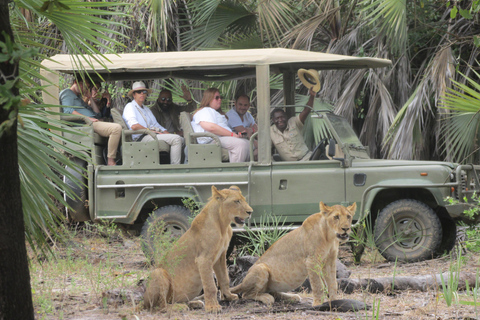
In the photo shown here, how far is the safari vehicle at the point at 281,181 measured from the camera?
7.15 metres

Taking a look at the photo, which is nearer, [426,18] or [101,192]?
[101,192]

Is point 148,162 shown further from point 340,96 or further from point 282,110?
point 340,96

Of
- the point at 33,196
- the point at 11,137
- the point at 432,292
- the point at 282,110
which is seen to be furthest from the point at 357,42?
the point at 11,137

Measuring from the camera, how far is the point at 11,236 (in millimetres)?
2814

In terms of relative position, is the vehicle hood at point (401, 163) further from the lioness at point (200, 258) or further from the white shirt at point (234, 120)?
the lioness at point (200, 258)

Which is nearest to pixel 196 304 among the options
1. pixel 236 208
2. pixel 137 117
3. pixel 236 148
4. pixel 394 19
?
pixel 236 208

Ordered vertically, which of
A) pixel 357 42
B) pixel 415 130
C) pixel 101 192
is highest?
pixel 357 42

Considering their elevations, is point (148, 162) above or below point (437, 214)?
above

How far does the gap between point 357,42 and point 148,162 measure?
4715 mm

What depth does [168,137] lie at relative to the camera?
7656mm

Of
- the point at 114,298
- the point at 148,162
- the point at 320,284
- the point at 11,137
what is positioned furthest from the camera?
the point at 148,162

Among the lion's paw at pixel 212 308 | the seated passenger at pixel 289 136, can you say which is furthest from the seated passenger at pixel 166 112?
the lion's paw at pixel 212 308

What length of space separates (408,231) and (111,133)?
11.5 feet

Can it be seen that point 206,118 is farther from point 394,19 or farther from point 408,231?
point 394,19
